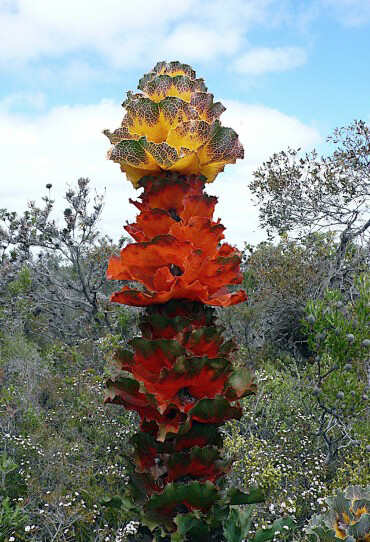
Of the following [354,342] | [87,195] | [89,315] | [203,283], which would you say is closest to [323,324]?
[354,342]

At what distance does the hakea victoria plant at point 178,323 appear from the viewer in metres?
1.39

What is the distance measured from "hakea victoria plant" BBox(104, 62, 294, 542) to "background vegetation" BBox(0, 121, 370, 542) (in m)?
0.27

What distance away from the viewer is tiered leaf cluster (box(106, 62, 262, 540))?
1.39 m

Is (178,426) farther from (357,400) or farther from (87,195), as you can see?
(87,195)

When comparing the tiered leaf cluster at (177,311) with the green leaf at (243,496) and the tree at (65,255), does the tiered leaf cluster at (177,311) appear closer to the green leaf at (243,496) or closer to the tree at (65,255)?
the green leaf at (243,496)

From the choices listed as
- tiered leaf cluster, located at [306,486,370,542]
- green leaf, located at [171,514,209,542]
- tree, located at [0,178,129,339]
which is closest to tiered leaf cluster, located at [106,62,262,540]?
green leaf, located at [171,514,209,542]

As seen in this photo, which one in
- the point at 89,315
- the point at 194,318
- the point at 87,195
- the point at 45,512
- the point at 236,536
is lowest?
the point at 45,512

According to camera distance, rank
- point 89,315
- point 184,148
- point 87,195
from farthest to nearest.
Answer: point 89,315 < point 87,195 < point 184,148

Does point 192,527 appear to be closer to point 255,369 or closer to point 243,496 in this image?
point 243,496

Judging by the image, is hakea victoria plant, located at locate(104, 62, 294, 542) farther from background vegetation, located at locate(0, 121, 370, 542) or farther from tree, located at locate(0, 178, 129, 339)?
tree, located at locate(0, 178, 129, 339)

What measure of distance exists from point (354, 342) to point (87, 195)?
5.77 metres

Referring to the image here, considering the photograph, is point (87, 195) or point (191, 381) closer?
point (191, 381)

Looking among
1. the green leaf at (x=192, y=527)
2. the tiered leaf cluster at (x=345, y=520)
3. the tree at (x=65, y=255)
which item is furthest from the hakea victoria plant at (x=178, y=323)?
the tree at (x=65, y=255)

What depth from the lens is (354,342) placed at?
3.47 m
